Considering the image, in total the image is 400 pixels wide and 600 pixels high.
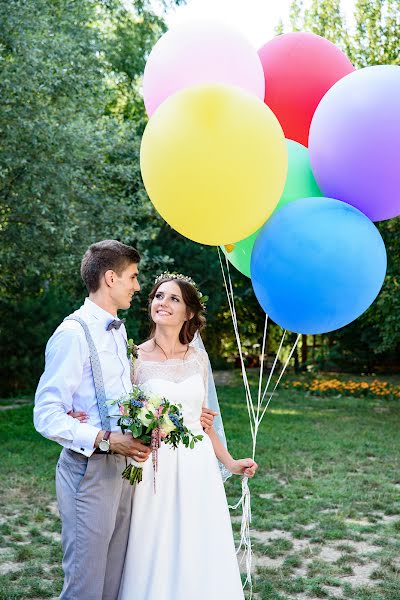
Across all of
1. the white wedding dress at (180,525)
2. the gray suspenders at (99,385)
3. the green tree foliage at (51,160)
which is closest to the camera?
the gray suspenders at (99,385)

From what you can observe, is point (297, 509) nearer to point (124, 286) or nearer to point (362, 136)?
point (124, 286)

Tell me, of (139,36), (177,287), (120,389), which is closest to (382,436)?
(177,287)

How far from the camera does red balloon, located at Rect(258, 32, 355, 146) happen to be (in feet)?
12.0

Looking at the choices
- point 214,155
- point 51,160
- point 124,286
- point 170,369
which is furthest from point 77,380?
point 51,160

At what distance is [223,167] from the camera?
2.98 meters

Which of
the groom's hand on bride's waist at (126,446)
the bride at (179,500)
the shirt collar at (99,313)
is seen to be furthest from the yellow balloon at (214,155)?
the groom's hand on bride's waist at (126,446)

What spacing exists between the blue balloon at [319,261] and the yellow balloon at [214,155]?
0.18m

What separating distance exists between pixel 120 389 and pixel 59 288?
10757mm

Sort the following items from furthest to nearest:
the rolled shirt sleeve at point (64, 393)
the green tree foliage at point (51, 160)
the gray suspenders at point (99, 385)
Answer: the green tree foliage at point (51, 160), the gray suspenders at point (99, 385), the rolled shirt sleeve at point (64, 393)

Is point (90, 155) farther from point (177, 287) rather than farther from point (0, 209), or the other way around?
point (177, 287)

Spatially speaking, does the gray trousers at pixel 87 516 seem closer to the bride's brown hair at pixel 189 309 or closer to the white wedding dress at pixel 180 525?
the white wedding dress at pixel 180 525

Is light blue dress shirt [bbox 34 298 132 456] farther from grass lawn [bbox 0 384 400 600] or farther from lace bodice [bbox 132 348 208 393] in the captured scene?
grass lawn [bbox 0 384 400 600]

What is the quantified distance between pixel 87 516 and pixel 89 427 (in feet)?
1.17

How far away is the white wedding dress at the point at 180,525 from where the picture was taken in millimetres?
3285
